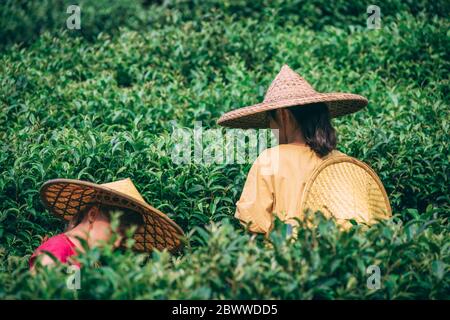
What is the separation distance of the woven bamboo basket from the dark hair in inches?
3.3

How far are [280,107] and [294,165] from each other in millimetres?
306

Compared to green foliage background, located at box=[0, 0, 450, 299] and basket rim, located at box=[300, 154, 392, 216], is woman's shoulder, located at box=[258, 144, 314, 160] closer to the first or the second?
basket rim, located at box=[300, 154, 392, 216]

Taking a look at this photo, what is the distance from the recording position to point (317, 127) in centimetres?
345

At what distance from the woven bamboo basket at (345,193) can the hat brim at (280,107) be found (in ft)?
1.04

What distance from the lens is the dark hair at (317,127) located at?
11.1 ft

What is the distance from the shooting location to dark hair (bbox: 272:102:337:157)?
339 cm

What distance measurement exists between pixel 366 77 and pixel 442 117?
4.14 feet

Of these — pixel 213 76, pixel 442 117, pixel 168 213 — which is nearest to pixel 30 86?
pixel 213 76
